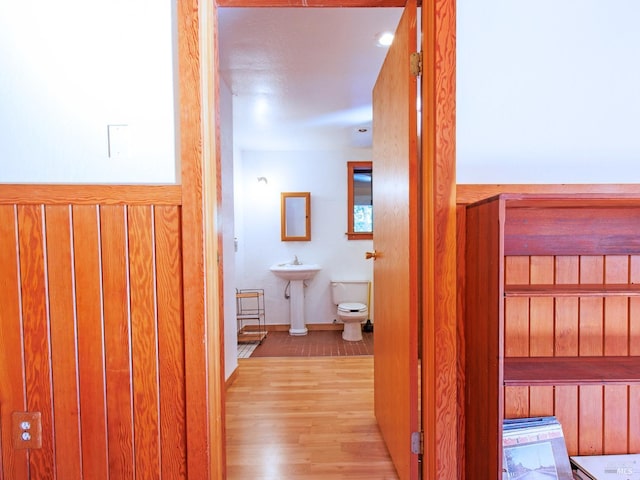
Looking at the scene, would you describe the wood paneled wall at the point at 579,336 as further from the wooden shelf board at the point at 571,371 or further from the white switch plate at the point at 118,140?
the white switch plate at the point at 118,140

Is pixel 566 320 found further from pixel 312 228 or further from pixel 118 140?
pixel 312 228

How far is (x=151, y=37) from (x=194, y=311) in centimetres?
98

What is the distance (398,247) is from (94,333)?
1215 mm

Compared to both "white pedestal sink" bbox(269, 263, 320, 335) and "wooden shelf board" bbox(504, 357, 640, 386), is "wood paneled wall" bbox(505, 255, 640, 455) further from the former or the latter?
"white pedestal sink" bbox(269, 263, 320, 335)

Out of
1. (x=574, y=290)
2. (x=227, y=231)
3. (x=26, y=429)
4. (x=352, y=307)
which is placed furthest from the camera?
(x=352, y=307)

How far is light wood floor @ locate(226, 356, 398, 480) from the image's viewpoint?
158 cm

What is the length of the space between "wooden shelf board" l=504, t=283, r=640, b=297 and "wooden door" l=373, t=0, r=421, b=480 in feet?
1.14

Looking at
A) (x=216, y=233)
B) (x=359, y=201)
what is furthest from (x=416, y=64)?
(x=359, y=201)

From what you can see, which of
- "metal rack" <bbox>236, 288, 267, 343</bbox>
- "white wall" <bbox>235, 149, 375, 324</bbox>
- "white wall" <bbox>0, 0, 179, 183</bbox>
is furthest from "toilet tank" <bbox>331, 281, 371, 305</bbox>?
"white wall" <bbox>0, 0, 179, 183</bbox>

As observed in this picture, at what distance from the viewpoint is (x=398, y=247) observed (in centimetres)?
141

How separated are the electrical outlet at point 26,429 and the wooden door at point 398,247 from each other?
1.37 m

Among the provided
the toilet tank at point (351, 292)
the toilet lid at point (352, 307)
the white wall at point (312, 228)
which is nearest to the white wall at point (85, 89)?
the toilet lid at point (352, 307)

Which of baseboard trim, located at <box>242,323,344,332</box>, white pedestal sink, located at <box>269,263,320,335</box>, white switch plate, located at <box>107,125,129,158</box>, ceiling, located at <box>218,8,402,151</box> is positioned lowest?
baseboard trim, located at <box>242,323,344,332</box>

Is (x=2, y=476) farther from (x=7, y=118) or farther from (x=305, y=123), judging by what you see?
(x=305, y=123)
